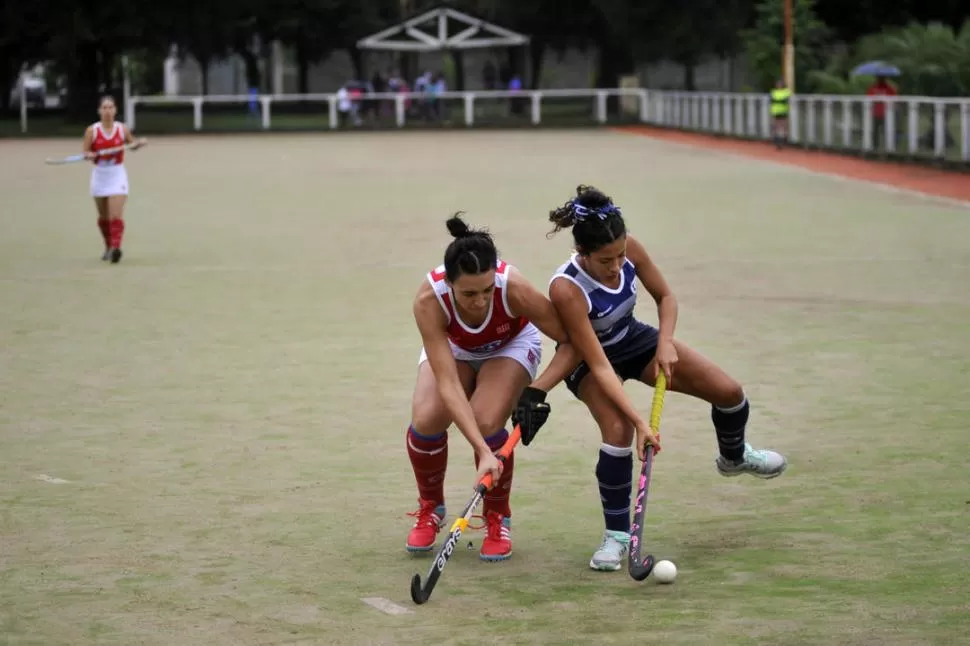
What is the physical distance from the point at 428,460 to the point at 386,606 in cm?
94

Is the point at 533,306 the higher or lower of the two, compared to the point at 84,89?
lower

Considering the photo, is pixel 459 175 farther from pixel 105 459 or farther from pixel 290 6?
pixel 290 6

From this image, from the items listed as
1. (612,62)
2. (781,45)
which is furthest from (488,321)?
(612,62)

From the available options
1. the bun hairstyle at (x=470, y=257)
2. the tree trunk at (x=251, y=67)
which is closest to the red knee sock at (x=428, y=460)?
the bun hairstyle at (x=470, y=257)

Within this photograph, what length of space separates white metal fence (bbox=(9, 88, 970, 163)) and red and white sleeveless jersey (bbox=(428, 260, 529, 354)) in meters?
22.8

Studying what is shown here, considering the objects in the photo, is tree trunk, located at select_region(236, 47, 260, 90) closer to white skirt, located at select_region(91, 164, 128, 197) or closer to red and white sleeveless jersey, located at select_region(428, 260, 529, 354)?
white skirt, located at select_region(91, 164, 128, 197)

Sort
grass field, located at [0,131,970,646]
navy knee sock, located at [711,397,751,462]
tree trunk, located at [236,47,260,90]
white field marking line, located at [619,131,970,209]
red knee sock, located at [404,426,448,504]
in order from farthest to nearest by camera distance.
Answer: tree trunk, located at [236,47,260,90] → white field marking line, located at [619,131,970,209] → navy knee sock, located at [711,397,751,462] → red knee sock, located at [404,426,448,504] → grass field, located at [0,131,970,646]

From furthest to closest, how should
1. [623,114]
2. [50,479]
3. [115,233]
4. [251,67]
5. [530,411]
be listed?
[251,67], [623,114], [115,233], [50,479], [530,411]

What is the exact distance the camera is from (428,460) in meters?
6.88

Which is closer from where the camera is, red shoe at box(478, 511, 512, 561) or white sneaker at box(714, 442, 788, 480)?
red shoe at box(478, 511, 512, 561)

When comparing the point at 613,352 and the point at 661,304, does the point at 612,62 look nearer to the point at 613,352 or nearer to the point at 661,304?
the point at 661,304

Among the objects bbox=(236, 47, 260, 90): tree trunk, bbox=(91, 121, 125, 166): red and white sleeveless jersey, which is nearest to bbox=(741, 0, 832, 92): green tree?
bbox=(236, 47, 260, 90): tree trunk

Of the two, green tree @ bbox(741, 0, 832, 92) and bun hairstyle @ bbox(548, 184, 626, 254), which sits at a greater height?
green tree @ bbox(741, 0, 832, 92)

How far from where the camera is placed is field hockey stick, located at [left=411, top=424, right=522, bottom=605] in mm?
6008
